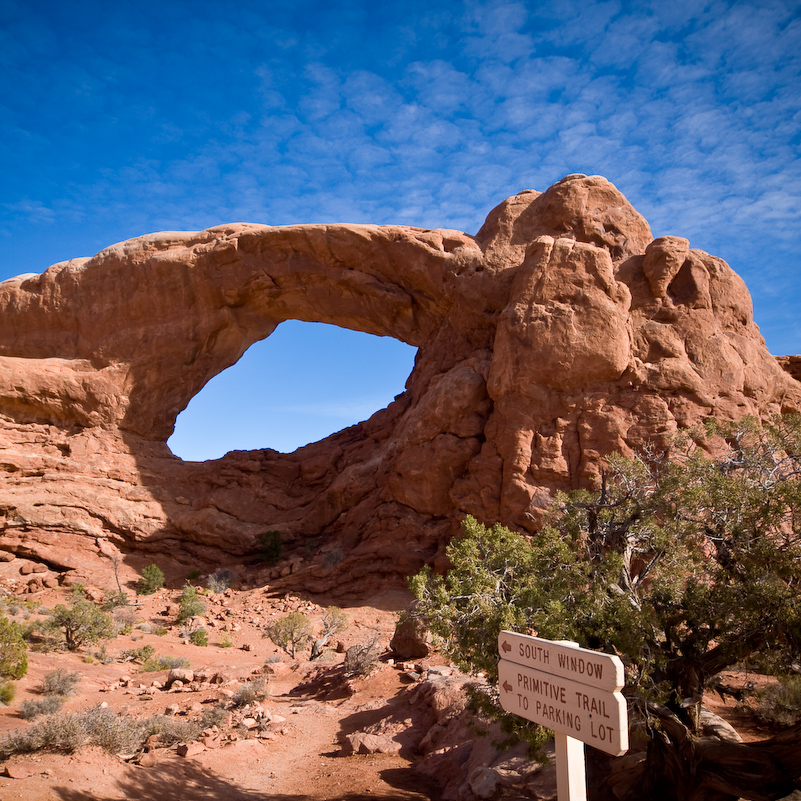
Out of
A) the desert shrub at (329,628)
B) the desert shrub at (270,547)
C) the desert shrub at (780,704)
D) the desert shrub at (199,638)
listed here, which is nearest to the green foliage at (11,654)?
the desert shrub at (199,638)

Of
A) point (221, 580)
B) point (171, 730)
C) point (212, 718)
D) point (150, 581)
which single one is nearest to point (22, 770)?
point (171, 730)

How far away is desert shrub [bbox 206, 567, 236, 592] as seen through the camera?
1917cm

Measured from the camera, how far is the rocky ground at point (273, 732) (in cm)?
742

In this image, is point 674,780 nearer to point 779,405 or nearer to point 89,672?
point 89,672

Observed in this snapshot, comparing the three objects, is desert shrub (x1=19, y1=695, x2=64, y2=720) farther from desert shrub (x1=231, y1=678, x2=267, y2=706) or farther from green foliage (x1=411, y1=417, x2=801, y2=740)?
green foliage (x1=411, y1=417, x2=801, y2=740)

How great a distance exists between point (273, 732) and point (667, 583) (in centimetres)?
656

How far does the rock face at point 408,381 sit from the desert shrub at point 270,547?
0.43 meters

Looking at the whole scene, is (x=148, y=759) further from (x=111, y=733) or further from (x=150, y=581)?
(x=150, y=581)

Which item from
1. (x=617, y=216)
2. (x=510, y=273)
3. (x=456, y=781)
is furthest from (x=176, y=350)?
(x=456, y=781)

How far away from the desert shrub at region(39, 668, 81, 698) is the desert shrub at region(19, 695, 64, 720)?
788mm

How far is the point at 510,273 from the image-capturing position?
62.7ft

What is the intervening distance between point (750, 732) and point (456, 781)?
156 inches

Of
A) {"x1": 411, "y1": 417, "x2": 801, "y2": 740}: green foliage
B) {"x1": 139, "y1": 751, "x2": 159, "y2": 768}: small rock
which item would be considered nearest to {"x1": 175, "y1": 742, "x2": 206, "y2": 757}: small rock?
{"x1": 139, "y1": 751, "x2": 159, "y2": 768}: small rock

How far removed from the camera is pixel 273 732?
9.77m
